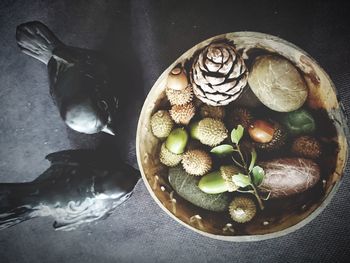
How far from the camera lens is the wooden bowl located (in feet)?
2.55

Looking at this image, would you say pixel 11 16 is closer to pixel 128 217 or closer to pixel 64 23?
pixel 64 23

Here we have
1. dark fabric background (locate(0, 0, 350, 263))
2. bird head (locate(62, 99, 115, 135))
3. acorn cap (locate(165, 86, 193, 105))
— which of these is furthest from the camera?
dark fabric background (locate(0, 0, 350, 263))

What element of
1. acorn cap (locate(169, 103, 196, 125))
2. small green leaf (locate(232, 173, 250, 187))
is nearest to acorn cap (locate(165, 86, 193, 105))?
acorn cap (locate(169, 103, 196, 125))

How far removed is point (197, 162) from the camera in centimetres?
84

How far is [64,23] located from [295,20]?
2.35 feet

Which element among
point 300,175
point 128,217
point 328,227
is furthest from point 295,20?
point 128,217

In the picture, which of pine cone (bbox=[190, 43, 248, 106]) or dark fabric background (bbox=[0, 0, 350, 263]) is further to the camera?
dark fabric background (bbox=[0, 0, 350, 263])

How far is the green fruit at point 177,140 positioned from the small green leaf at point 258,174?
180mm

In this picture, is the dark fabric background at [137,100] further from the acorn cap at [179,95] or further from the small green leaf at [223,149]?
the small green leaf at [223,149]

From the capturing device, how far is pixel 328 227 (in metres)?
1.05

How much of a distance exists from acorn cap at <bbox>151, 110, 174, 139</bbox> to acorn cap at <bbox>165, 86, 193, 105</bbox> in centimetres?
4

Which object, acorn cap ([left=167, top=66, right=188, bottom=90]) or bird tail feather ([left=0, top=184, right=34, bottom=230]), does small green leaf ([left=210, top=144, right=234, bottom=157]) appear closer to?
acorn cap ([left=167, top=66, right=188, bottom=90])

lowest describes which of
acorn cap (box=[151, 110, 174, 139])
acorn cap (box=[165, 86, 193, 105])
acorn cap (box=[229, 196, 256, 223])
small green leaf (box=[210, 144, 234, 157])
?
acorn cap (box=[229, 196, 256, 223])

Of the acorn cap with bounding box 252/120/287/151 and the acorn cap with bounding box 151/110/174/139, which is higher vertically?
the acorn cap with bounding box 151/110/174/139
